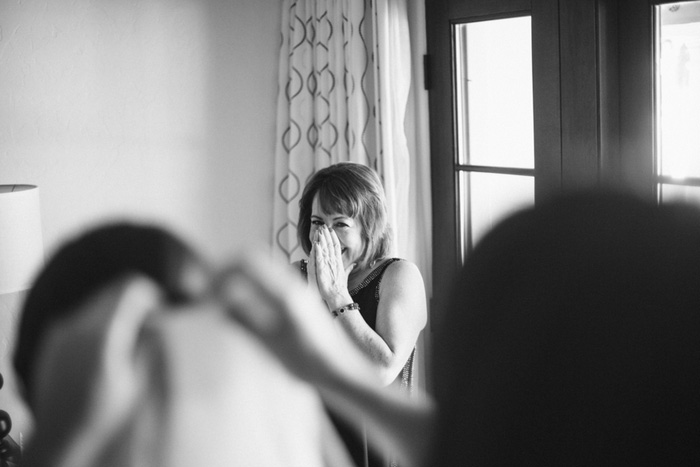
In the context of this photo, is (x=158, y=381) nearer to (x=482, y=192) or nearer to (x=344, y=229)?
(x=344, y=229)

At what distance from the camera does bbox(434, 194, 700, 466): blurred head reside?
242 mm

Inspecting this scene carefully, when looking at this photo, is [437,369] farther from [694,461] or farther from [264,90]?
[264,90]

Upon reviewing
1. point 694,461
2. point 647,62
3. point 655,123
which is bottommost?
point 694,461

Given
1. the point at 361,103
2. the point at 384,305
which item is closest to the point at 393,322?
the point at 384,305

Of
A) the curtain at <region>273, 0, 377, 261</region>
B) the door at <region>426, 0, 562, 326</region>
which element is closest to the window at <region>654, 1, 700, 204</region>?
the door at <region>426, 0, 562, 326</region>

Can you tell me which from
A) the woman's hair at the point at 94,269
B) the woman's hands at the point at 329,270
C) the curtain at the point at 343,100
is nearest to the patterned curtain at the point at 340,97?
the curtain at the point at 343,100

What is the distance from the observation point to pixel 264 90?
3.05 m

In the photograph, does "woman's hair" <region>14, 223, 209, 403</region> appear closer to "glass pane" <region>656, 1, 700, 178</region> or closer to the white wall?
"glass pane" <region>656, 1, 700, 178</region>

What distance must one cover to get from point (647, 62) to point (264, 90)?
1465 mm

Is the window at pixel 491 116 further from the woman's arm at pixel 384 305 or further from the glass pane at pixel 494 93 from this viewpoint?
the woman's arm at pixel 384 305

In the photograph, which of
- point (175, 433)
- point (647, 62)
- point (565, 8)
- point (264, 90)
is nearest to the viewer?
point (175, 433)

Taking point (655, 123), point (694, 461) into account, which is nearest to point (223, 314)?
point (694, 461)

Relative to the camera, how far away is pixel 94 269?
26 cm

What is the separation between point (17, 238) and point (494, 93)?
145 cm
